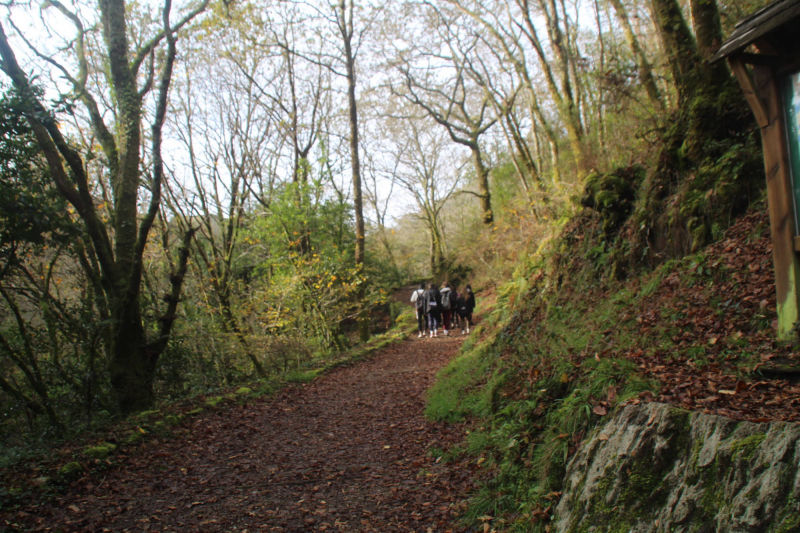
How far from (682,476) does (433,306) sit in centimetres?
1393

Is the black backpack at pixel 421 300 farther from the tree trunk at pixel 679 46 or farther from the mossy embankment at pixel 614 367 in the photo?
the tree trunk at pixel 679 46

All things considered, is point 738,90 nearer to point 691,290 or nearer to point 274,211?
point 691,290

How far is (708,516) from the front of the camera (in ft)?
7.94

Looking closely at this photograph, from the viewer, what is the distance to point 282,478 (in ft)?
17.7

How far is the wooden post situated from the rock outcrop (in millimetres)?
1757

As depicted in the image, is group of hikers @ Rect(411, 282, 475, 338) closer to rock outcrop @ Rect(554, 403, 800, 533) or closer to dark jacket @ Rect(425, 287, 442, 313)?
dark jacket @ Rect(425, 287, 442, 313)

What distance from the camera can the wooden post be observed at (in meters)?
3.88

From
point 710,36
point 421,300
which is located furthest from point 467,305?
point 710,36

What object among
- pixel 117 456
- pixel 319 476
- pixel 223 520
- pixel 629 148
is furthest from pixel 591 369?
pixel 629 148

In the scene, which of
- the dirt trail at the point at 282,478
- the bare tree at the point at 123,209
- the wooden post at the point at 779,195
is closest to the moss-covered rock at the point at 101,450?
the dirt trail at the point at 282,478

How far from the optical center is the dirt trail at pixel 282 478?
4.32 meters

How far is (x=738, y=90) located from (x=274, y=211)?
12.6m

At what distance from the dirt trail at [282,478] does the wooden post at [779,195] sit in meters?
3.29

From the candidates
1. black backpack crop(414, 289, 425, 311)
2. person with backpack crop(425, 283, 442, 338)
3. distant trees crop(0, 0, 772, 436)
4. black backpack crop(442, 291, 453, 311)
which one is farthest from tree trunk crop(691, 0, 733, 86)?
black backpack crop(414, 289, 425, 311)
